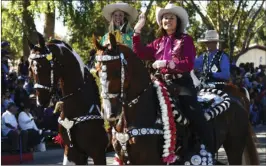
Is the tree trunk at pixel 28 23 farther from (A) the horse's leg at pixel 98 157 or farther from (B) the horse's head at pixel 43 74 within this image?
(A) the horse's leg at pixel 98 157

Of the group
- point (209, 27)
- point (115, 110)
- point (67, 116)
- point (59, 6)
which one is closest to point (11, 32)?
point (59, 6)

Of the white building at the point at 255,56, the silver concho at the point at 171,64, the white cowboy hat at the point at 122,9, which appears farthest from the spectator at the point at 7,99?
the white building at the point at 255,56

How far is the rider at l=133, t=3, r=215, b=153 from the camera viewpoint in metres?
6.75

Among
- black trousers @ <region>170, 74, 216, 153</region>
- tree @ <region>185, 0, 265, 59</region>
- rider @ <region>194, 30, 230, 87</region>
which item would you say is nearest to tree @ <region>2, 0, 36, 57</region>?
tree @ <region>185, 0, 265, 59</region>

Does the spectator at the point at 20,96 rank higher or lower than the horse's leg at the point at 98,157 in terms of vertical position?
higher

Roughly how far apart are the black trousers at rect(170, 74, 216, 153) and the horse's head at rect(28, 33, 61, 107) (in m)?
1.52

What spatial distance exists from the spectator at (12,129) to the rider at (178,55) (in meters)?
7.46

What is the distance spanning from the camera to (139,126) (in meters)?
6.28

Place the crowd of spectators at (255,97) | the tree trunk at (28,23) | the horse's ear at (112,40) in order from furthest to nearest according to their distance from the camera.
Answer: the crowd of spectators at (255,97) → the tree trunk at (28,23) → the horse's ear at (112,40)

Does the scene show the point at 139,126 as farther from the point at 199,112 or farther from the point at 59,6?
the point at 59,6

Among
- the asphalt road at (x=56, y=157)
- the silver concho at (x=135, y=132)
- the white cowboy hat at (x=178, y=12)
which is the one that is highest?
the white cowboy hat at (x=178, y=12)

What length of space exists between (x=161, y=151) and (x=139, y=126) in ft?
1.42

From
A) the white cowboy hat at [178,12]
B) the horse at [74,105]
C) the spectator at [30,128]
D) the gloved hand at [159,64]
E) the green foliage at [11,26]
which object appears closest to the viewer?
the gloved hand at [159,64]

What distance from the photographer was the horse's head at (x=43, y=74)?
7.04 m
